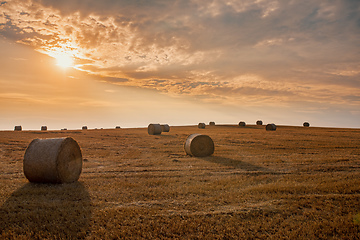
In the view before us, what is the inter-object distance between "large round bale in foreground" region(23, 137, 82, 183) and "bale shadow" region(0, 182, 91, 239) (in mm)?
924

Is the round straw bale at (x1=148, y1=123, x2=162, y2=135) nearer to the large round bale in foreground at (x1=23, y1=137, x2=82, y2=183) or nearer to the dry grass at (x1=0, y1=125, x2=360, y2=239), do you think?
the dry grass at (x1=0, y1=125, x2=360, y2=239)


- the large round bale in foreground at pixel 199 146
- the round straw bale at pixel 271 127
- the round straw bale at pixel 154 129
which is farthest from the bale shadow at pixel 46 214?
the round straw bale at pixel 271 127

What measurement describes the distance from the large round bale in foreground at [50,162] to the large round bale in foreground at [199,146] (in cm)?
902

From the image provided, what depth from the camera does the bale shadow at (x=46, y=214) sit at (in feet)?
19.1

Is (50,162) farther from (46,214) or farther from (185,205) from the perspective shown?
(185,205)

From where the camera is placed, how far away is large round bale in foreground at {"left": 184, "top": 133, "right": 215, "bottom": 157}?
60.2 ft

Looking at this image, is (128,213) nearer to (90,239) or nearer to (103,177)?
(90,239)

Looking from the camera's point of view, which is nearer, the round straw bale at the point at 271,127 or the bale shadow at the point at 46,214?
the bale shadow at the point at 46,214

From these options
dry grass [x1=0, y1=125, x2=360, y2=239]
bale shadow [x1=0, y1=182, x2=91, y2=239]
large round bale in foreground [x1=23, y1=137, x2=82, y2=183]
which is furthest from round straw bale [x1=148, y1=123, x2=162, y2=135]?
bale shadow [x1=0, y1=182, x2=91, y2=239]

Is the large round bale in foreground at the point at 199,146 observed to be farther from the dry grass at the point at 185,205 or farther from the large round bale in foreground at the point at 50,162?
the large round bale in foreground at the point at 50,162

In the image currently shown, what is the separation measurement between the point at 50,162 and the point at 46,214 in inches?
152

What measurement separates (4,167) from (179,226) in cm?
1142

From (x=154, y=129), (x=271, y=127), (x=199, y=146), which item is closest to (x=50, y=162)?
(x=199, y=146)

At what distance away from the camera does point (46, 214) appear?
265 inches
